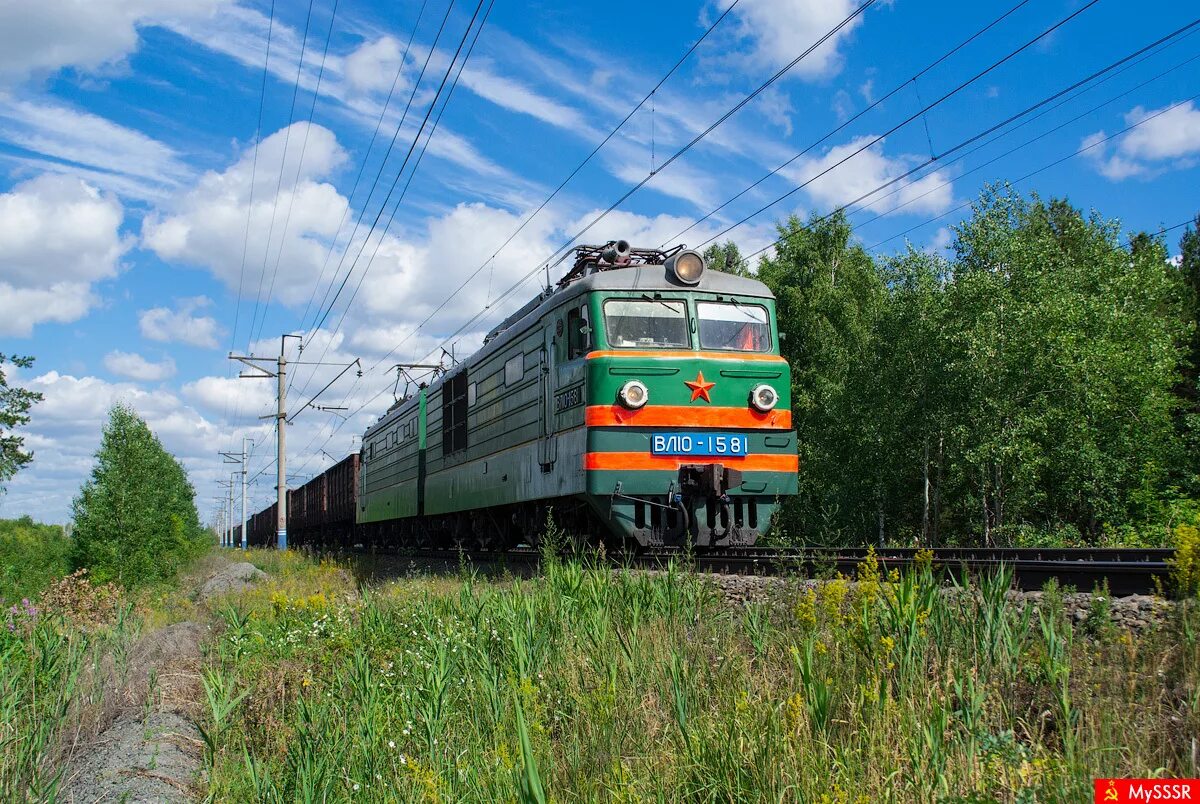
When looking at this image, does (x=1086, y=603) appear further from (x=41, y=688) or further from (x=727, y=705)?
(x=41, y=688)

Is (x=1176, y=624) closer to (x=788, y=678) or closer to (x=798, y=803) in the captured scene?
(x=788, y=678)

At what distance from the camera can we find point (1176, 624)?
15.3ft

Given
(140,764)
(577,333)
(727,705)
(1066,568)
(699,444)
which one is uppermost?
(577,333)

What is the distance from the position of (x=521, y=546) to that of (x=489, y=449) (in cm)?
216

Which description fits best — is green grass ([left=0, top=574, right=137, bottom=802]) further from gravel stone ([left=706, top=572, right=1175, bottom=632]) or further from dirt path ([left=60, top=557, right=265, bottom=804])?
gravel stone ([left=706, top=572, right=1175, bottom=632])

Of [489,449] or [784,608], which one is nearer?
[784,608]

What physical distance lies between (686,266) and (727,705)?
782 cm

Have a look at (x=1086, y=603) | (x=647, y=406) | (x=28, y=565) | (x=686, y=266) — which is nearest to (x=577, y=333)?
(x=647, y=406)

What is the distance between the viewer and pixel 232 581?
766 inches

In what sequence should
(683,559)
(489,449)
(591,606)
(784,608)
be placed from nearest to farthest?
(784,608)
(591,606)
(683,559)
(489,449)

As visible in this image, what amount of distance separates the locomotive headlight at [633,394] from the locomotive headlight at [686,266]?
5.29 ft

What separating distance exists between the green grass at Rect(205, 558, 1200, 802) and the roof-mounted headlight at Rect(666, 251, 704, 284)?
5.21m

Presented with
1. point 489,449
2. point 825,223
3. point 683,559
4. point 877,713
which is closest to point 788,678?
point 877,713

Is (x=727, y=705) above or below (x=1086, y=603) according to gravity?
below
